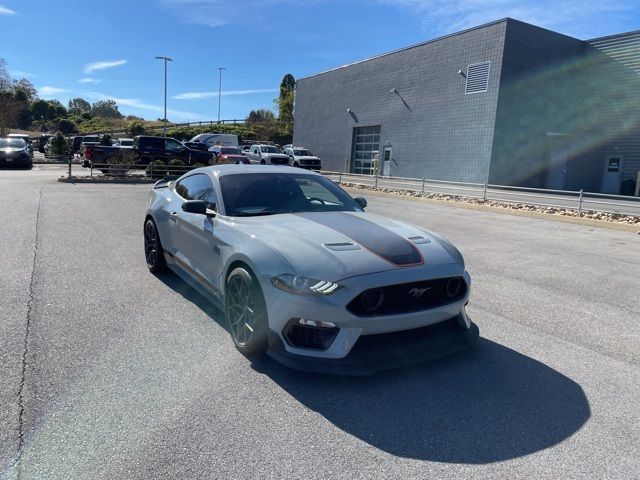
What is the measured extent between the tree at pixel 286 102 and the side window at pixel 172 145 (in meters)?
50.9

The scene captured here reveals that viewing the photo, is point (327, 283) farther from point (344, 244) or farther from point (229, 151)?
point (229, 151)

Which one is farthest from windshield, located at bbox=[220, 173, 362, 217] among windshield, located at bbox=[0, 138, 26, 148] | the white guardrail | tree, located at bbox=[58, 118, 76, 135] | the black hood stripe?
tree, located at bbox=[58, 118, 76, 135]

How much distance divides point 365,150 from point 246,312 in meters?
36.1

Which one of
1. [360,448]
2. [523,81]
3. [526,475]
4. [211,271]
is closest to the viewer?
[526,475]

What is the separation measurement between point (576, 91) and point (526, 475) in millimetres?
31910

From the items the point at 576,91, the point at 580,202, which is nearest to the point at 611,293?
the point at 580,202

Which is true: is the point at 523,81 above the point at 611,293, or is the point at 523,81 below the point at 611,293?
above

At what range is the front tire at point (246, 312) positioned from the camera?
3.62 meters

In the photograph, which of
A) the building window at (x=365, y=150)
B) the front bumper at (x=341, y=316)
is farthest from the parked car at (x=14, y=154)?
the front bumper at (x=341, y=316)

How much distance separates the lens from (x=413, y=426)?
9.81 ft

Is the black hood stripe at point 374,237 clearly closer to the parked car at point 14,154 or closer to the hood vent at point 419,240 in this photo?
the hood vent at point 419,240

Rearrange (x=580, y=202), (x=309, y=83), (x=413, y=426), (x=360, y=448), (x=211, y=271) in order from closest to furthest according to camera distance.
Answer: (x=360, y=448) → (x=413, y=426) → (x=211, y=271) → (x=580, y=202) → (x=309, y=83)

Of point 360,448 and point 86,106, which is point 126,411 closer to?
point 360,448

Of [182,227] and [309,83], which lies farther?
[309,83]
